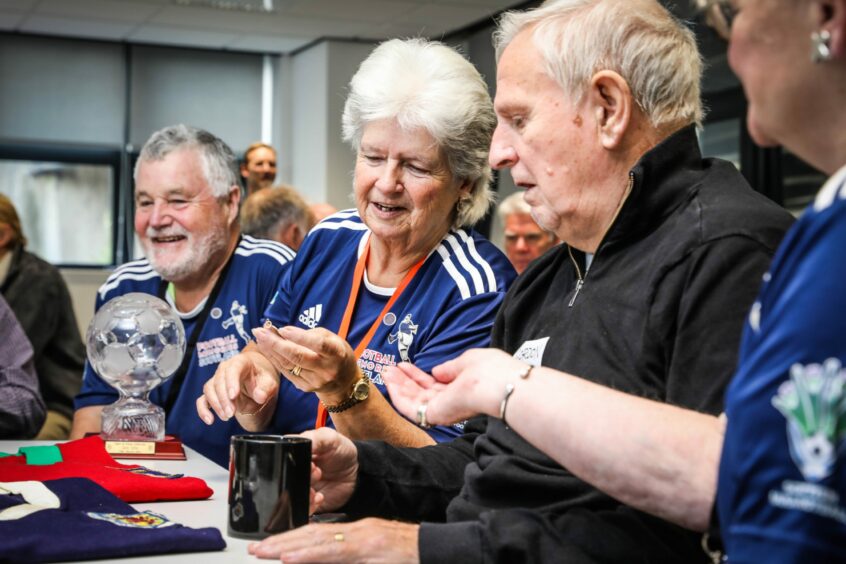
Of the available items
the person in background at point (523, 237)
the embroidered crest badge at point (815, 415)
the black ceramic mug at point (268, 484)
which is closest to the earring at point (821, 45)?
the embroidered crest badge at point (815, 415)

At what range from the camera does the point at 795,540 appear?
779 mm

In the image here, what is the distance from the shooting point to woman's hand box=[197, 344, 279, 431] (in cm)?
199

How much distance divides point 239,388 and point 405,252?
1.62 feet

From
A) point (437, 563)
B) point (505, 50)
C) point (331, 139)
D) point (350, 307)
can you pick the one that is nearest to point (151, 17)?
point (331, 139)

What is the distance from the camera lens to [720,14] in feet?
3.14

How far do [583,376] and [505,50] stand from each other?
0.56 metres

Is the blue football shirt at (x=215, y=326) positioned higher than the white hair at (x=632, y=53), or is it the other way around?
the white hair at (x=632, y=53)

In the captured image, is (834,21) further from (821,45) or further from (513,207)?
(513,207)

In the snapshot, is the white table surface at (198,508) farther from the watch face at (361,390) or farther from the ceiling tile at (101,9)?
the ceiling tile at (101,9)

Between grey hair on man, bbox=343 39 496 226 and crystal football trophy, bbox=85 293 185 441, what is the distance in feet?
1.99

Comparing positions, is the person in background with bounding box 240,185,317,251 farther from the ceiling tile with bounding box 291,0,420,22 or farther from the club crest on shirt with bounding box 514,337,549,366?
the club crest on shirt with bounding box 514,337,549,366

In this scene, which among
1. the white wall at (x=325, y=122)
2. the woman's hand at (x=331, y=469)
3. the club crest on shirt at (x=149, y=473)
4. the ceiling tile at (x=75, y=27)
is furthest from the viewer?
the white wall at (x=325, y=122)

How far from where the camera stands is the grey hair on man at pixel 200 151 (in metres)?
3.10

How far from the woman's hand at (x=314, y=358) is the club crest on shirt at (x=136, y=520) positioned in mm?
428
